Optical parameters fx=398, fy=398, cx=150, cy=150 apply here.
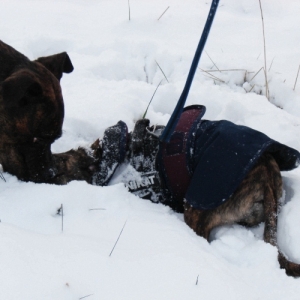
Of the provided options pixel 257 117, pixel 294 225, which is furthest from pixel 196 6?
pixel 294 225

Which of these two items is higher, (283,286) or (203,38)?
(203,38)

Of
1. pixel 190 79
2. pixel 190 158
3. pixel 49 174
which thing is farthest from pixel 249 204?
pixel 49 174

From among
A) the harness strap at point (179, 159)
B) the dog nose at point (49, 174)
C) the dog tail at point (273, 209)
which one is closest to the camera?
the dog tail at point (273, 209)

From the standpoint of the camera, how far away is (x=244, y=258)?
6.90 feet

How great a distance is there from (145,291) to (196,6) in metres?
5.41

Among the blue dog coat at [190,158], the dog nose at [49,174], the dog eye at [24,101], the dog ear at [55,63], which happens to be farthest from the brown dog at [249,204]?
the dog ear at [55,63]

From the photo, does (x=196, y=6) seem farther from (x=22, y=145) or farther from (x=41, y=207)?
(x=41, y=207)

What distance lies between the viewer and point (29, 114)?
246 centimetres

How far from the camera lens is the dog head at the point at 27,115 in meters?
2.29

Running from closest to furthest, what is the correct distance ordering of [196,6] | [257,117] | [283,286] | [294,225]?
[283,286] < [294,225] < [257,117] < [196,6]

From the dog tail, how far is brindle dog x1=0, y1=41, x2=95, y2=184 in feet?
4.54

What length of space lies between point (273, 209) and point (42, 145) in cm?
152

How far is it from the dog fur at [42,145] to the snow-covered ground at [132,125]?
0.10 meters

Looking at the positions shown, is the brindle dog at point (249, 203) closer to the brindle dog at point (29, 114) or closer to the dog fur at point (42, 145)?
the dog fur at point (42, 145)
